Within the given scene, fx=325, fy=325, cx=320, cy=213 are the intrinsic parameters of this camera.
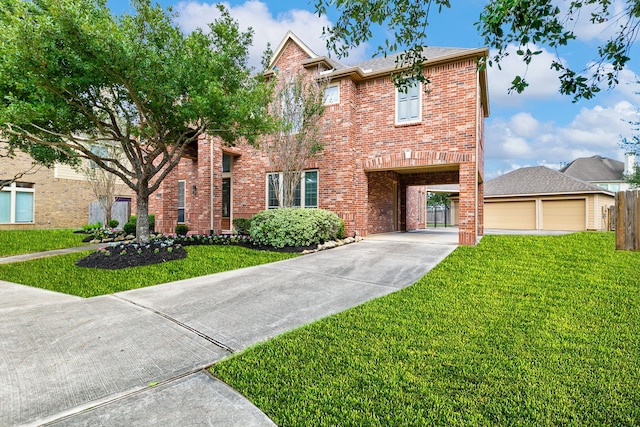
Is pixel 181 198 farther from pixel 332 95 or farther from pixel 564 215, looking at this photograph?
pixel 564 215

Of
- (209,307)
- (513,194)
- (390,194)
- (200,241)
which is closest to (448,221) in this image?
(513,194)

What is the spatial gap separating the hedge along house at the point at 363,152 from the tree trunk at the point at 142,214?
109 inches

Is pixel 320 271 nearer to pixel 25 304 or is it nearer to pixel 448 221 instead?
pixel 25 304

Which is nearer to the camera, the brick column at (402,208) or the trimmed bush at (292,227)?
the trimmed bush at (292,227)

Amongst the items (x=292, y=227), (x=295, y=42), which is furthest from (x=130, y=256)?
(x=295, y=42)

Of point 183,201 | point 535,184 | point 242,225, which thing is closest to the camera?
point 242,225

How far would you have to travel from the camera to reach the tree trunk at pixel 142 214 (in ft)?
28.9

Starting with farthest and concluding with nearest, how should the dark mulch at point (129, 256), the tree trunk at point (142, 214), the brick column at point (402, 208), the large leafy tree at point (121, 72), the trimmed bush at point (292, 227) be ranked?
the brick column at point (402, 208), the trimmed bush at point (292, 227), the tree trunk at point (142, 214), the dark mulch at point (129, 256), the large leafy tree at point (121, 72)

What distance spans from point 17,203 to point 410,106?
1913cm

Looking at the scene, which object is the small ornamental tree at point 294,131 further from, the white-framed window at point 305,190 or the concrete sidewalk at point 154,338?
the concrete sidewalk at point 154,338

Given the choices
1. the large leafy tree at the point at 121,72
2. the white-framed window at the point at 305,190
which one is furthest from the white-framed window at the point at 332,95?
the large leafy tree at the point at 121,72

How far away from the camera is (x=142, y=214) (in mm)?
8969

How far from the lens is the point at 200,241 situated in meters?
11.0

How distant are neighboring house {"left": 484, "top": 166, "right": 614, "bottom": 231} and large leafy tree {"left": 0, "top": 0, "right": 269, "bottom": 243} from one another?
1887 centimetres
